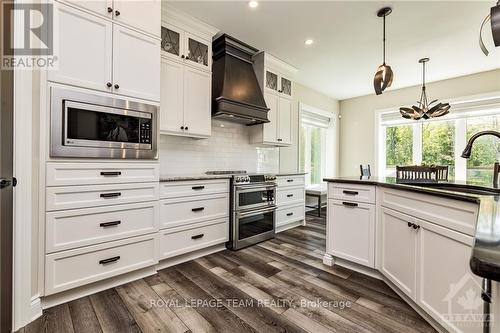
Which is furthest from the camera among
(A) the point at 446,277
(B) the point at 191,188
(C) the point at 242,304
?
(B) the point at 191,188

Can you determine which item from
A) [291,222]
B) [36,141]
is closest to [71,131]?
[36,141]

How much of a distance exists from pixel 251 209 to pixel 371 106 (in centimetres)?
443

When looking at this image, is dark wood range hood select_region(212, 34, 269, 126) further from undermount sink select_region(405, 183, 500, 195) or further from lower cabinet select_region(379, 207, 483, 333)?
undermount sink select_region(405, 183, 500, 195)

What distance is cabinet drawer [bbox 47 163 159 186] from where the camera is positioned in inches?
67.4

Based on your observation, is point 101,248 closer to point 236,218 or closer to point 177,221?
point 177,221

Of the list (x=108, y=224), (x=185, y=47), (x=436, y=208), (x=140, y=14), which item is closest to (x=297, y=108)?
(x=185, y=47)

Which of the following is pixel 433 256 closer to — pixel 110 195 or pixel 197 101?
pixel 110 195

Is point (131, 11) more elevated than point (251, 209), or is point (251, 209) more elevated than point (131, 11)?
point (131, 11)

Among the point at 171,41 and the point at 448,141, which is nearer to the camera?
the point at 171,41

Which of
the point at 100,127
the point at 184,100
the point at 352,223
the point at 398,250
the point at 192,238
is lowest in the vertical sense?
the point at 192,238

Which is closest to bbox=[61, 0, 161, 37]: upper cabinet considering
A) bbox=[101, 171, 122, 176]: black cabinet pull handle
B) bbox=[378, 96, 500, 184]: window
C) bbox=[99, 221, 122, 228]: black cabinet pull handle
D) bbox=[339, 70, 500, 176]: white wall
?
bbox=[101, 171, 122, 176]: black cabinet pull handle

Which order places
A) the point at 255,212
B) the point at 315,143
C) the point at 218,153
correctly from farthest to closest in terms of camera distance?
the point at 315,143
the point at 218,153
the point at 255,212

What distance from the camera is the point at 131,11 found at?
81.0 inches

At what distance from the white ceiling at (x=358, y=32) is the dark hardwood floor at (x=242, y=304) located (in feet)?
9.19
